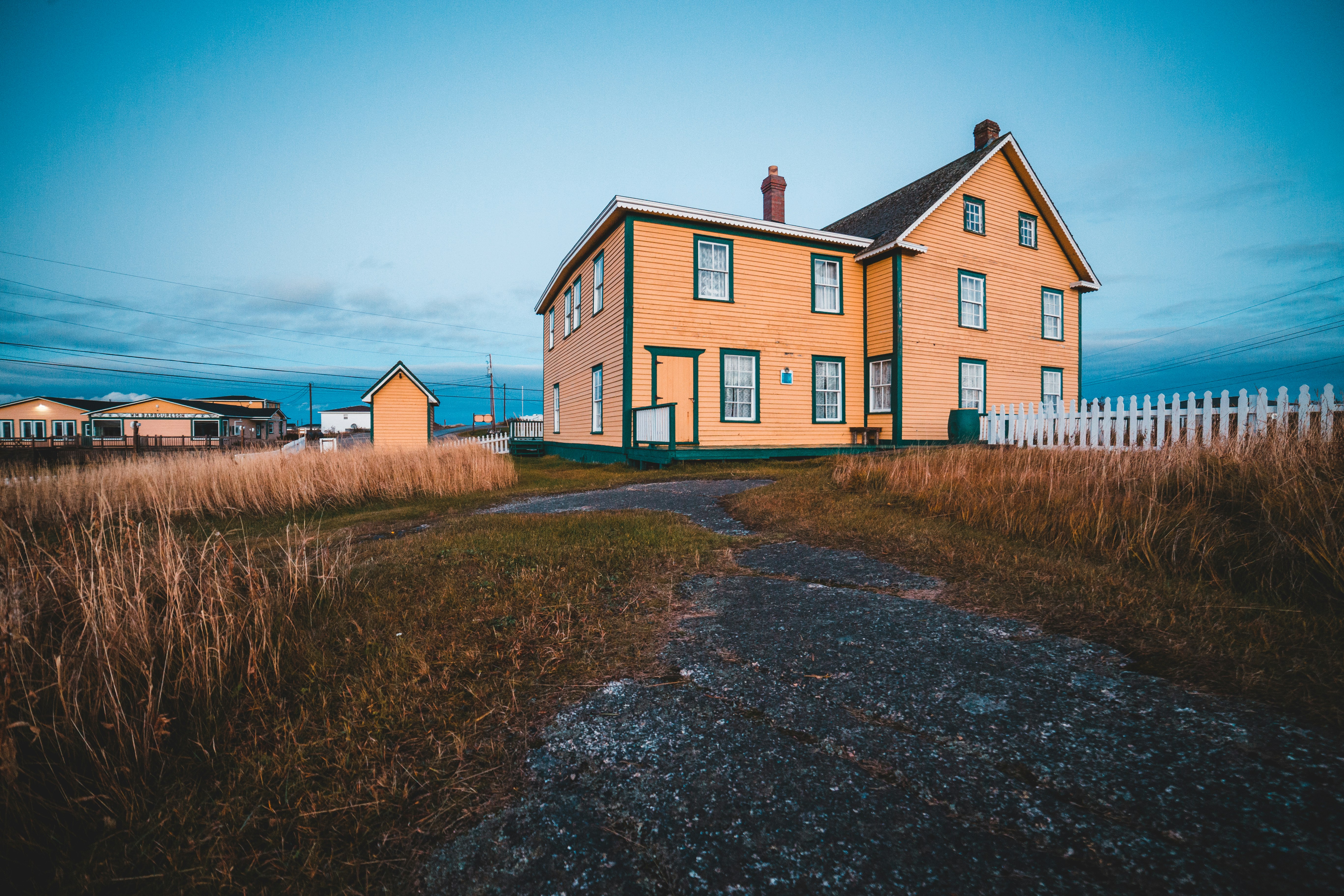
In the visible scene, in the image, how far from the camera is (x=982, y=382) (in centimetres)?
1811

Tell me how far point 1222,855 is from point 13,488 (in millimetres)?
14834

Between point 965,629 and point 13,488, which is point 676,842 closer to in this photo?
point 965,629

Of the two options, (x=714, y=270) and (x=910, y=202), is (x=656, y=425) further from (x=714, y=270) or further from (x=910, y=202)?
(x=910, y=202)

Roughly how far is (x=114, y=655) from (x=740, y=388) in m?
14.1

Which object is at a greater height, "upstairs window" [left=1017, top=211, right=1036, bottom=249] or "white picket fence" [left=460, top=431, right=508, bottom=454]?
"upstairs window" [left=1017, top=211, right=1036, bottom=249]

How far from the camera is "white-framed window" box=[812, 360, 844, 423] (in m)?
16.8

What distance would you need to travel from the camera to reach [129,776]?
209 centimetres

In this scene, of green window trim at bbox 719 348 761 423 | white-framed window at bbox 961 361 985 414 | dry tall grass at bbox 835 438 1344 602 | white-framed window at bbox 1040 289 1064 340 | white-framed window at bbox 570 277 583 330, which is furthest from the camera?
white-framed window at bbox 1040 289 1064 340

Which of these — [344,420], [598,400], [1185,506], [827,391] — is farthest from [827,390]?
[344,420]

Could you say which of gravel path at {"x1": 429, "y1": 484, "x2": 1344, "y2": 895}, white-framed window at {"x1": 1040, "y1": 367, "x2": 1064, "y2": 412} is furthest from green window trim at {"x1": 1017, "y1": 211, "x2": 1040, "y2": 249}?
gravel path at {"x1": 429, "y1": 484, "x2": 1344, "y2": 895}

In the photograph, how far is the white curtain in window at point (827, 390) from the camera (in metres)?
16.9

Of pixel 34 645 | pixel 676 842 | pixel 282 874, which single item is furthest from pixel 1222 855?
pixel 34 645

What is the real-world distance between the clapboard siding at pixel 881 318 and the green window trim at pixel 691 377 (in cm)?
545

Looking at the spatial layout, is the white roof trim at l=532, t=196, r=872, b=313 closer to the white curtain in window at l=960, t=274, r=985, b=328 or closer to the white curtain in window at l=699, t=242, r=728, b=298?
the white curtain in window at l=699, t=242, r=728, b=298
